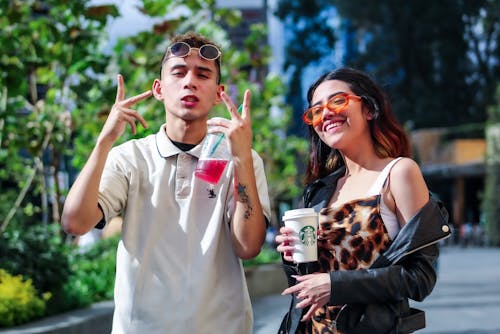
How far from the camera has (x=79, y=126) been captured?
1080 centimetres

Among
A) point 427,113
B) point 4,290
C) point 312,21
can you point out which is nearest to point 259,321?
point 4,290

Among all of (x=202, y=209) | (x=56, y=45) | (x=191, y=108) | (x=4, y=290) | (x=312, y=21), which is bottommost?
(x=4, y=290)

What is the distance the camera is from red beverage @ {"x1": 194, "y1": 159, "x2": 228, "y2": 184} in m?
2.88

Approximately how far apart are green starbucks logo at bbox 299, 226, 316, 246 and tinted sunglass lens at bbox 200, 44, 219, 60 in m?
0.73

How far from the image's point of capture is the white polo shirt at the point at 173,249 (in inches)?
113

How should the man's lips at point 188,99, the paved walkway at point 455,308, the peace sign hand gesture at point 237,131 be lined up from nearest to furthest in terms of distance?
the peace sign hand gesture at point 237,131 → the man's lips at point 188,99 → the paved walkway at point 455,308

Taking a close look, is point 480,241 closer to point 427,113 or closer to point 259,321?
point 427,113

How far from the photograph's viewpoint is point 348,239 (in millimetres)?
2912

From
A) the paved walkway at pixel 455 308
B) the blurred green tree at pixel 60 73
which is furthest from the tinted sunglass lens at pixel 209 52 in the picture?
the paved walkway at pixel 455 308

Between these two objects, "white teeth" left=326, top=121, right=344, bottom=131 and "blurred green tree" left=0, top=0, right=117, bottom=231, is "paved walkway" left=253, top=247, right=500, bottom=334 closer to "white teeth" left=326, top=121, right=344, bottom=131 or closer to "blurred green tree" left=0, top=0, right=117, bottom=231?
"blurred green tree" left=0, top=0, right=117, bottom=231

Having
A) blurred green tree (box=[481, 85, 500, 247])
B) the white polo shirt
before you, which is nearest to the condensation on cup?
the white polo shirt

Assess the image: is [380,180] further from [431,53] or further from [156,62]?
[431,53]

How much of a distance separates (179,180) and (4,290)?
4291 mm

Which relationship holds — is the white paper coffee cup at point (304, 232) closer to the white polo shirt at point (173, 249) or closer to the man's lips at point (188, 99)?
the white polo shirt at point (173, 249)
